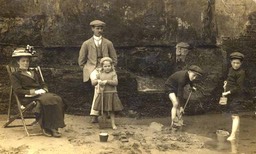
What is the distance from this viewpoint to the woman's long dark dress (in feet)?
22.3

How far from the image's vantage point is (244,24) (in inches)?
376

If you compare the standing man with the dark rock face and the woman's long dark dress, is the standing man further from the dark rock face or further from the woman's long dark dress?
the woman's long dark dress

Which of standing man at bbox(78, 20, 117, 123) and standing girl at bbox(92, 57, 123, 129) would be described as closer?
standing girl at bbox(92, 57, 123, 129)

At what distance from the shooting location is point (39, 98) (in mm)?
6859

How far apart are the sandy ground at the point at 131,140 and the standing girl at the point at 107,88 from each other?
0.42 m

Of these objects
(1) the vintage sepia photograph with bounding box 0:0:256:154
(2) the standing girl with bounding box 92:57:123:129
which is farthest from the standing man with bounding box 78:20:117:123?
(2) the standing girl with bounding box 92:57:123:129

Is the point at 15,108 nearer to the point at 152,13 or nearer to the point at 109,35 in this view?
the point at 109,35

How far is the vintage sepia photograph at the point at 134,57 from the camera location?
7922 millimetres

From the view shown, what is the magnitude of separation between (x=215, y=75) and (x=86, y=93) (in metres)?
3.09

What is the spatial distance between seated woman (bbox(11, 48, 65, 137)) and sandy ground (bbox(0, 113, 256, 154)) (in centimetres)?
24

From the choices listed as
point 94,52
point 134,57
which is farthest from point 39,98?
point 134,57

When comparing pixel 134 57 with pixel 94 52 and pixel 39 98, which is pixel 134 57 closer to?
pixel 94 52

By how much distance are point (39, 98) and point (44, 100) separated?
114mm

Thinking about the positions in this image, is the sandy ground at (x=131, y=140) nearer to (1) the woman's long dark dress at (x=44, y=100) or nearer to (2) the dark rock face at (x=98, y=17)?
(1) the woman's long dark dress at (x=44, y=100)
